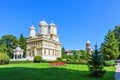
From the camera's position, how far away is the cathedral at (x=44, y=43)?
70312 millimetres

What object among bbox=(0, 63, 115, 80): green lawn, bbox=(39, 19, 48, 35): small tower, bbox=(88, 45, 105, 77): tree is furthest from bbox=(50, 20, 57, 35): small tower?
bbox=(88, 45, 105, 77): tree

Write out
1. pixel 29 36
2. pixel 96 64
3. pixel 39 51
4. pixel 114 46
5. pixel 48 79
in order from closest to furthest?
pixel 48 79 → pixel 96 64 → pixel 114 46 → pixel 39 51 → pixel 29 36

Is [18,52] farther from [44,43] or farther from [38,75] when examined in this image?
[38,75]

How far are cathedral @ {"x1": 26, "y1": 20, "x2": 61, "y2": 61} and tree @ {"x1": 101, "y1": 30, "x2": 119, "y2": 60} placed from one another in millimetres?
22283

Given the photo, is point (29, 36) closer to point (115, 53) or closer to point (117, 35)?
point (117, 35)

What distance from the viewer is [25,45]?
276 feet

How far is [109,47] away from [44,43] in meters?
27.7

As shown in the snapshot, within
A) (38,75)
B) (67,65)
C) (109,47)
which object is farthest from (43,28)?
(38,75)

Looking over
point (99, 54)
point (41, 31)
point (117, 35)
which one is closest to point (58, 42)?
point (41, 31)

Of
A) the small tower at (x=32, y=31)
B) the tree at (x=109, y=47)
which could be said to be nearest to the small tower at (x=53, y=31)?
the small tower at (x=32, y=31)

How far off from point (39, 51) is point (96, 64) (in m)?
54.8

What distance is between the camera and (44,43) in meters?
70.5

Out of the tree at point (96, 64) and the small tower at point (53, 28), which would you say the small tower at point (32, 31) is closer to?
the small tower at point (53, 28)

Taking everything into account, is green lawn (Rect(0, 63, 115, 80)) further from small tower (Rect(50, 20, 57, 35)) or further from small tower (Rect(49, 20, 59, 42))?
small tower (Rect(50, 20, 57, 35))
